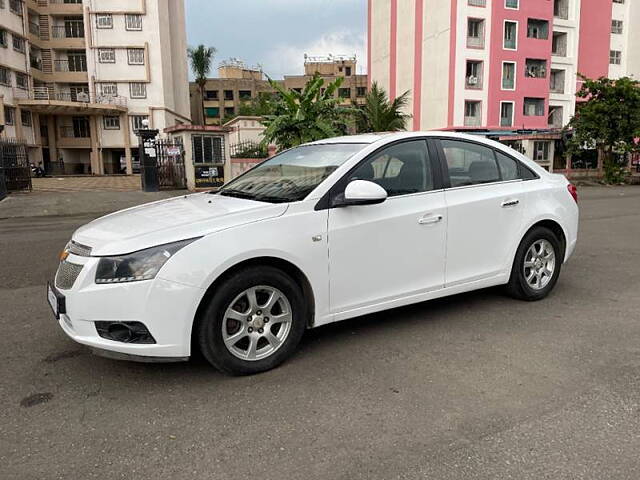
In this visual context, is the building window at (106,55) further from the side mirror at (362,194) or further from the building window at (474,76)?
the side mirror at (362,194)

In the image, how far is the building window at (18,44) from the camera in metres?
42.2

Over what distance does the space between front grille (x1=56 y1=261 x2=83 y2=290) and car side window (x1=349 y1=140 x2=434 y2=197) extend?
2013mm

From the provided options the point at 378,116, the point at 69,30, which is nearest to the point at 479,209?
the point at 378,116

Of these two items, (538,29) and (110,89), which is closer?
(538,29)

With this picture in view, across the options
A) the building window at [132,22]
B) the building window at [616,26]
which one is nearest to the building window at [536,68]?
the building window at [616,26]

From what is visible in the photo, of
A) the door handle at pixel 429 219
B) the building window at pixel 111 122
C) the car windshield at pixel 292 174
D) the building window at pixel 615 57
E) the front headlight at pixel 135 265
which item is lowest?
the front headlight at pixel 135 265

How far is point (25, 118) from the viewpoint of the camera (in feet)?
140

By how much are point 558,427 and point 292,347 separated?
5.64ft

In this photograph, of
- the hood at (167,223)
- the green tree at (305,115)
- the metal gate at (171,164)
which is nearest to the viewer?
the hood at (167,223)

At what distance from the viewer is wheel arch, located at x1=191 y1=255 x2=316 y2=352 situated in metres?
3.36

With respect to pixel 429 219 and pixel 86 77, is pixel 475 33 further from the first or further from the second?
pixel 429 219

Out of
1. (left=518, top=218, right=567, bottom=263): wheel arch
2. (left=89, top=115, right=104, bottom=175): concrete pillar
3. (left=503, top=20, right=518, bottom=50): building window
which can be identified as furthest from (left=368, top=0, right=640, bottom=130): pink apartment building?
(left=518, top=218, right=567, bottom=263): wheel arch

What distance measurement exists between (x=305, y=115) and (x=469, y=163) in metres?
12.9

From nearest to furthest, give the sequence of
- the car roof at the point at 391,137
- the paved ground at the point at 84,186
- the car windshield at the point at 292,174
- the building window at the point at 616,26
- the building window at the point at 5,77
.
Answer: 1. the car windshield at the point at 292,174
2. the car roof at the point at 391,137
3. the paved ground at the point at 84,186
4. the building window at the point at 5,77
5. the building window at the point at 616,26
